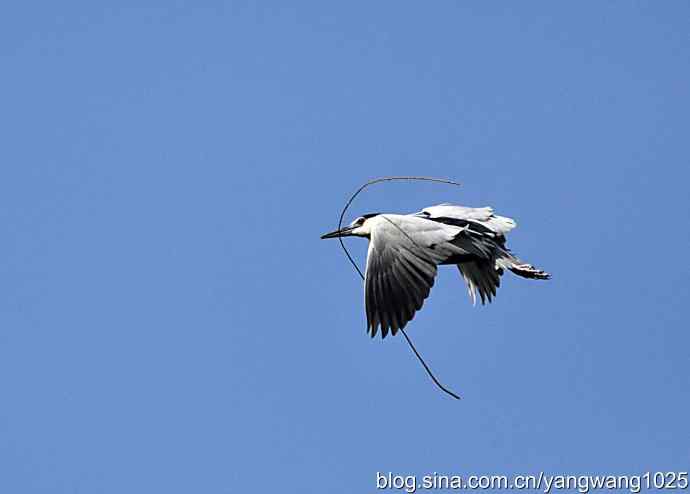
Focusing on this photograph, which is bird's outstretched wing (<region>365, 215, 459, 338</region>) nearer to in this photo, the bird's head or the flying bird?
the flying bird

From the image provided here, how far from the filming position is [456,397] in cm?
1383

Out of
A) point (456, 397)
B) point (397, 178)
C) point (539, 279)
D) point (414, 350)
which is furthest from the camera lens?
point (539, 279)

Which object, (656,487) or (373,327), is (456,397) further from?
(656,487)

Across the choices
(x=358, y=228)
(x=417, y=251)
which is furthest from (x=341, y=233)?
(x=417, y=251)

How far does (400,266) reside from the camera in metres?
16.0

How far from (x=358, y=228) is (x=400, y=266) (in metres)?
1.90

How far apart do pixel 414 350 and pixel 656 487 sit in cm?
426

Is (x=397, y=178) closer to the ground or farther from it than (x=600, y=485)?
farther from it

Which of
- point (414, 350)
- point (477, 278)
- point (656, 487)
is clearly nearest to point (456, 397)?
point (414, 350)

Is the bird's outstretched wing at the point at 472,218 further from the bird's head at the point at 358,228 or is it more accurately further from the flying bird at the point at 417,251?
the bird's head at the point at 358,228

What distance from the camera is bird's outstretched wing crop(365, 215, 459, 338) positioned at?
1564 cm

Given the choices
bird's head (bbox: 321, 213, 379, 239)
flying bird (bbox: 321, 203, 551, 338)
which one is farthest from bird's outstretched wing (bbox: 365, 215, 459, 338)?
bird's head (bbox: 321, 213, 379, 239)

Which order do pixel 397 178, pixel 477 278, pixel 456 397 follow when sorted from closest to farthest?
pixel 456 397 < pixel 397 178 < pixel 477 278

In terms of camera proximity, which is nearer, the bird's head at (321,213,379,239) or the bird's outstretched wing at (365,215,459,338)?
the bird's outstretched wing at (365,215,459,338)
